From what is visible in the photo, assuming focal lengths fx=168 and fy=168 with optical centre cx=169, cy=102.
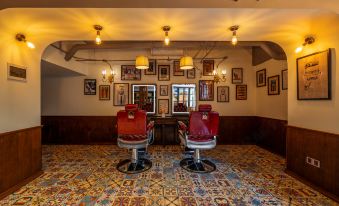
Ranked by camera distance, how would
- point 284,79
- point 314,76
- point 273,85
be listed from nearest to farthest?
point 314,76 → point 284,79 → point 273,85

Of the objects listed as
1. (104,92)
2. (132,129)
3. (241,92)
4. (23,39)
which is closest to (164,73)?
(104,92)

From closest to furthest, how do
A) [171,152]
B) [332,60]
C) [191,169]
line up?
[332,60], [191,169], [171,152]

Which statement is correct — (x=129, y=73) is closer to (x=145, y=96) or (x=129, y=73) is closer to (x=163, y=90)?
(x=145, y=96)

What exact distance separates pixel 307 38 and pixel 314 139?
1.56 m

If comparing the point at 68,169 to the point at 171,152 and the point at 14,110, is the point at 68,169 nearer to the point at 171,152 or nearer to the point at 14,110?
the point at 14,110

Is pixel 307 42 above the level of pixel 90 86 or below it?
above

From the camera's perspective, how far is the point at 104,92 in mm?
5242

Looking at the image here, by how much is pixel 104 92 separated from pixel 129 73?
0.98m

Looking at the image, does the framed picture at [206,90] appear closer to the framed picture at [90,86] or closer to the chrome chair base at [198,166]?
Answer: the chrome chair base at [198,166]

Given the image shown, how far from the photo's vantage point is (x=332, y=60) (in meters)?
2.31

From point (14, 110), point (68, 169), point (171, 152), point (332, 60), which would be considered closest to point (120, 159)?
point (68, 169)

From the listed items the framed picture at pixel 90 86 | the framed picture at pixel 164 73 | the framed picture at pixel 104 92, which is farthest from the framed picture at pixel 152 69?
the framed picture at pixel 90 86

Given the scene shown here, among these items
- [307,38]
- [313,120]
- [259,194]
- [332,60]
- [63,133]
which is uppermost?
[307,38]

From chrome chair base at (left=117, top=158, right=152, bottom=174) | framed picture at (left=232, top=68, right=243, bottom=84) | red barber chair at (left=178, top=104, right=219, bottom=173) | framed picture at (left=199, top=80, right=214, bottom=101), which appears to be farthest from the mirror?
framed picture at (left=232, top=68, right=243, bottom=84)
